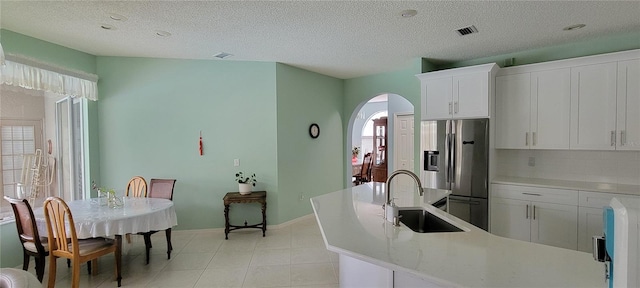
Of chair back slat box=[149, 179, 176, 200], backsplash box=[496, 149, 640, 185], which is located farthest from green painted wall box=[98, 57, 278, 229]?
backsplash box=[496, 149, 640, 185]

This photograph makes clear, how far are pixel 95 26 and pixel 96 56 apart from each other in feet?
4.56

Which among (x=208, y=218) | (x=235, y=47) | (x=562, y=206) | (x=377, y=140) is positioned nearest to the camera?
(x=562, y=206)

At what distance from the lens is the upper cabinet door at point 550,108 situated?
3.35 m

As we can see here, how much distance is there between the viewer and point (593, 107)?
319 cm

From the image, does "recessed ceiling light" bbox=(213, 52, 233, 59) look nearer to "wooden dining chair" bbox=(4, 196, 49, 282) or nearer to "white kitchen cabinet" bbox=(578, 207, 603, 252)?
"wooden dining chair" bbox=(4, 196, 49, 282)

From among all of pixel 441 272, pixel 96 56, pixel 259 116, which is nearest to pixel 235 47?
pixel 259 116

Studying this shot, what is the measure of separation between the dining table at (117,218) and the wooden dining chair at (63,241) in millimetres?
110

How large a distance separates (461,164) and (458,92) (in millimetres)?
950

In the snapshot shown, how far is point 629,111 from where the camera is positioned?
3.01 meters

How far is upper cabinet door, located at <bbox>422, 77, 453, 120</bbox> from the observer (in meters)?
3.91

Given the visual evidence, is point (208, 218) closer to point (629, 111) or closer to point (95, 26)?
point (95, 26)

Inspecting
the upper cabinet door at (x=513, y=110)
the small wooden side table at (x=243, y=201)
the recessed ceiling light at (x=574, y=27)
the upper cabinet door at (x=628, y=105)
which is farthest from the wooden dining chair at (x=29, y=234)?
the upper cabinet door at (x=628, y=105)

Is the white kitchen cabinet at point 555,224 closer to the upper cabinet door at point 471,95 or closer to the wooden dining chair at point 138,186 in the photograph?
the upper cabinet door at point 471,95

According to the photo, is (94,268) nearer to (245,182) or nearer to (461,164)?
(245,182)
